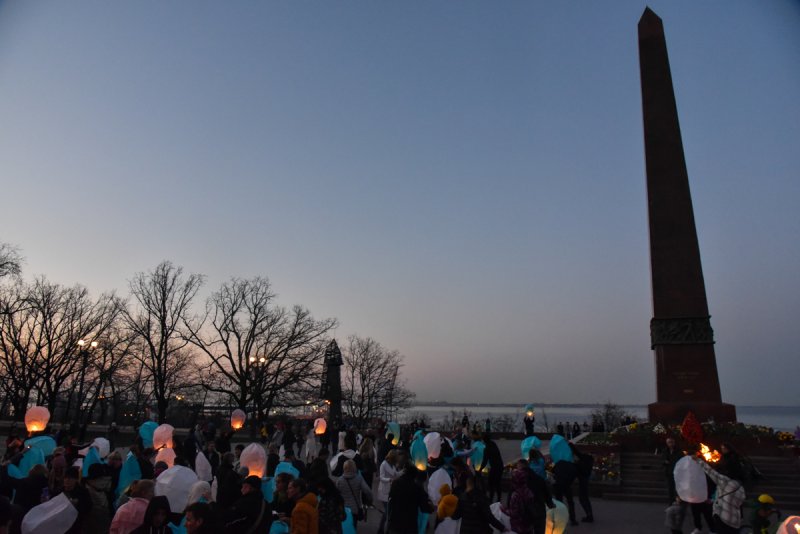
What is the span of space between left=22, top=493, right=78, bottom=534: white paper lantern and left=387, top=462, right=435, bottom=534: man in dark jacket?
3.55m

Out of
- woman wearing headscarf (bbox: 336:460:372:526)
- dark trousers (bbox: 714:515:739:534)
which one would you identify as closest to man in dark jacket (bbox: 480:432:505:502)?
woman wearing headscarf (bbox: 336:460:372:526)

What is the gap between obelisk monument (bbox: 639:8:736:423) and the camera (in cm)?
2145

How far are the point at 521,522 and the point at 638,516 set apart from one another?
7804 millimetres

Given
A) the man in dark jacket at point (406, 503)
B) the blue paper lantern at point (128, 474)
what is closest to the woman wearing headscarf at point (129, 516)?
the man in dark jacket at point (406, 503)

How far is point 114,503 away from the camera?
9.34m

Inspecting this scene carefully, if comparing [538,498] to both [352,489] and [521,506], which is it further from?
[352,489]

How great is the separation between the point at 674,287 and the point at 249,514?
2098 cm

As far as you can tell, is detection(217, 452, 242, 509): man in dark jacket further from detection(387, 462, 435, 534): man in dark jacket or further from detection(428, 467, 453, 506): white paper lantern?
detection(428, 467, 453, 506): white paper lantern

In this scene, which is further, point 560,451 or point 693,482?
point 560,451

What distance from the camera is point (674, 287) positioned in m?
22.4

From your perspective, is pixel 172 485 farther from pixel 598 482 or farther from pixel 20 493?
pixel 598 482

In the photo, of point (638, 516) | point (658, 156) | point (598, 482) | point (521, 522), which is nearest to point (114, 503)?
point (521, 522)

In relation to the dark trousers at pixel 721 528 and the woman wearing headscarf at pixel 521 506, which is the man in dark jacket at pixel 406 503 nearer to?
the woman wearing headscarf at pixel 521 506

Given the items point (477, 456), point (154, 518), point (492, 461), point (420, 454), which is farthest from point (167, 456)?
point (492, 461)
